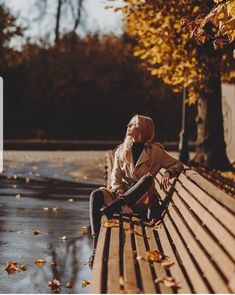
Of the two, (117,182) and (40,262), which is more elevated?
(117,182)

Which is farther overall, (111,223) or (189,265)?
(111,223)

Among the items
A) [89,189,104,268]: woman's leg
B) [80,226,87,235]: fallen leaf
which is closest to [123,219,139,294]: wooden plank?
[89,189,104,268]: woman's leg

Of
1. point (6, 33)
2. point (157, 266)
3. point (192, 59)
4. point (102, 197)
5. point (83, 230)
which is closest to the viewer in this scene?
point (157, 266)

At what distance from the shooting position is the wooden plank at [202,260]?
14.7 ft

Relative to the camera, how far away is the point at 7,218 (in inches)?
439

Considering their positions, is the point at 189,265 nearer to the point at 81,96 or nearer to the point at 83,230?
the point at 83,230

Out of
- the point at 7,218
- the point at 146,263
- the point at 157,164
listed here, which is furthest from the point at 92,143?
the point at 146,263

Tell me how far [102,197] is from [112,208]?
187 millimetres

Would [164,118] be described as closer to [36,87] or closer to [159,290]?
[36,87]

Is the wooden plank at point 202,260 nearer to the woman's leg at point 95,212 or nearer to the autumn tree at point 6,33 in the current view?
the woman's leg at point 95,212

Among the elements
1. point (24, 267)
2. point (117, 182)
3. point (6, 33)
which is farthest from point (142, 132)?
point (6, 33)

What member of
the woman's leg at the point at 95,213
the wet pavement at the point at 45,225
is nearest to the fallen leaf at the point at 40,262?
the wet pavement at the point at 45,225

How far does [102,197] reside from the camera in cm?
781

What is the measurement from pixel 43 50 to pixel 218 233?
1372 inches
